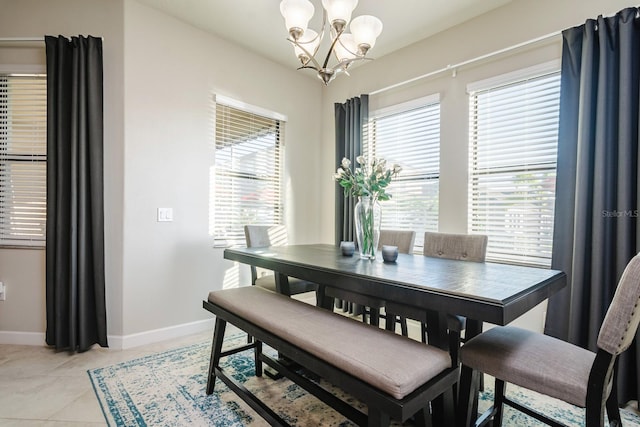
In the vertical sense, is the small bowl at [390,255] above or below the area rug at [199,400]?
above

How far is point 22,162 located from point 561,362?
12.6ft

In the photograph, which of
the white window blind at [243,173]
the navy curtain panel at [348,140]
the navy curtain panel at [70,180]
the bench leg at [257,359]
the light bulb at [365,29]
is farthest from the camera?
the navy curtain panel at [348,140]

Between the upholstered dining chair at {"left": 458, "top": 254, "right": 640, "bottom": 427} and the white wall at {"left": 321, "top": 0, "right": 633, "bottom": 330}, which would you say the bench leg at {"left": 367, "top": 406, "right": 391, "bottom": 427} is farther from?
the white wall at {"left": 321, "top": 0, "right": 633, "bottom": 330}

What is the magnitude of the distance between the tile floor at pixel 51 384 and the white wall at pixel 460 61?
279cm

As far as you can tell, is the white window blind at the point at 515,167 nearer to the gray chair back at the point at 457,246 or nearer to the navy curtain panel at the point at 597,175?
the navy curtain panel at the point at 597,175

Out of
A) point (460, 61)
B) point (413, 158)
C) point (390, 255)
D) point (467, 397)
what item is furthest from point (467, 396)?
point (460, 61)

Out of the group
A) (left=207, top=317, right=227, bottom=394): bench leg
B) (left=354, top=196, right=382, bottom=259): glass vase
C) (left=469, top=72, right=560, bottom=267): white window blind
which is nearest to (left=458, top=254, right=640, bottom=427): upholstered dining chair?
(left=354, top=196, right=382, bottom=259): glass vase

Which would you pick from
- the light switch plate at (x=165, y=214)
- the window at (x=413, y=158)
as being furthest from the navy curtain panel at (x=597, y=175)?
the light switch plate at (x=165, y=214)

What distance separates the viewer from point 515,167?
101 inches

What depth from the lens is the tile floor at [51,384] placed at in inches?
67.7

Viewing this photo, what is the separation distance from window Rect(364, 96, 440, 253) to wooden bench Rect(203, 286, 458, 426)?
1.80m

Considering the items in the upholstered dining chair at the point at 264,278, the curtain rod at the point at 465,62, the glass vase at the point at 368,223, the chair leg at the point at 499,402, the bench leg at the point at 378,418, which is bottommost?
the chair leg at the point at 499,402

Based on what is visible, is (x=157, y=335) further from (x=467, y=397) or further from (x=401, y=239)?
(x=467, y=397)

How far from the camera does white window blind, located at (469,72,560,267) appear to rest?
241cm
